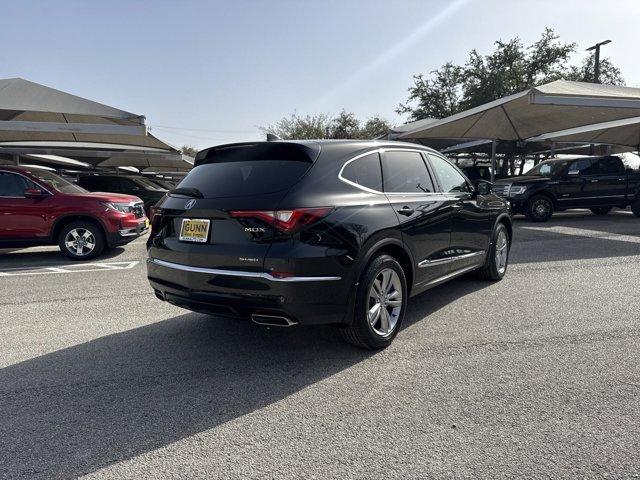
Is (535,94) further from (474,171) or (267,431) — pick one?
(267,431)

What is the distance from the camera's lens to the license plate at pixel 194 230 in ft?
11.0

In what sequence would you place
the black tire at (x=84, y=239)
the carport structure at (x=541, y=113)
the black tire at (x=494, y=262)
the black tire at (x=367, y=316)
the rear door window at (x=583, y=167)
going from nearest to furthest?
the black tire at (x=367, y=316) < the black tire at (x=494, y=262) < the black tire at (x=84, y=239) < the carport structure at (x=541, y=113) < the rear door window at (x=583, y=167)

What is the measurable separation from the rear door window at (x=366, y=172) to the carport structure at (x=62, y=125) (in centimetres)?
834

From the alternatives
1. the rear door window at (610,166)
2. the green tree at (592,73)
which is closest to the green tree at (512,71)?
the green tree at (592,73)

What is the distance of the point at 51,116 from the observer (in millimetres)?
12828

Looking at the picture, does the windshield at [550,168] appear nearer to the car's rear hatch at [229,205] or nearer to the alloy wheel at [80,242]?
the car's rear hatch at [229,205]

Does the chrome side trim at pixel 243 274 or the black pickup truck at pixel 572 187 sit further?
the black pickup truck at pixel 572 187

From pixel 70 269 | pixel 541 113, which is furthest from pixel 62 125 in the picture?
pixel 541 113

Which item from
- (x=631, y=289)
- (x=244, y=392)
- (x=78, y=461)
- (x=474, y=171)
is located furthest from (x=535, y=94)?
(x=78, y=461)

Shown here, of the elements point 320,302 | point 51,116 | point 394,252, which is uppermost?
point 51,116

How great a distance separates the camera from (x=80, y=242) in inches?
331

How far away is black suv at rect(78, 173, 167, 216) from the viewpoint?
15742mm

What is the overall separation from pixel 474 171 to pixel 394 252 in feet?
56.2

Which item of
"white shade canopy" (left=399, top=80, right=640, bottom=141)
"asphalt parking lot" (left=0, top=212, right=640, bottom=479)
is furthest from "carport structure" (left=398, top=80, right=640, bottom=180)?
"asphalt parking lot" (left=0, top=212, right=640, bottom=479)
